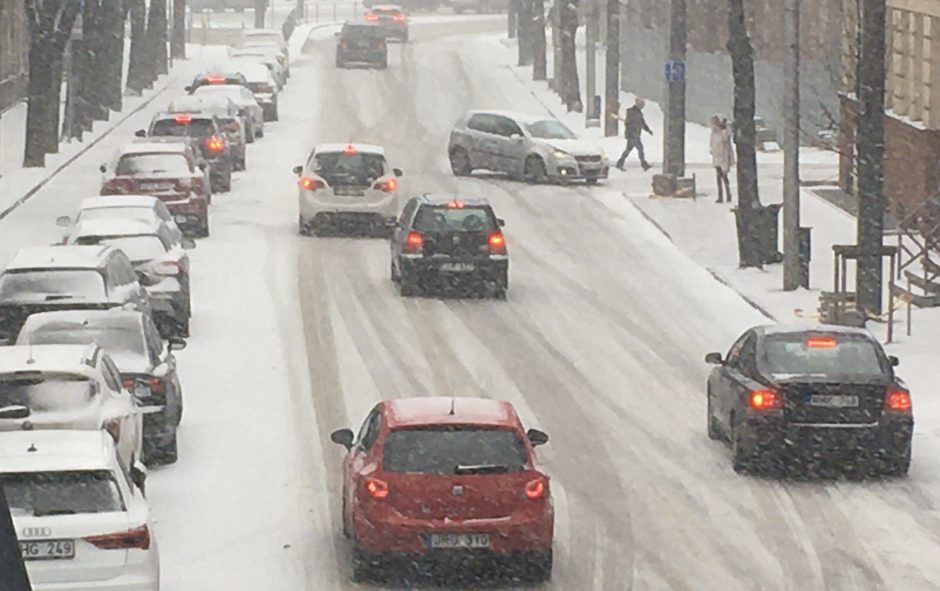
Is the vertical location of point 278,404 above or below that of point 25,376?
below

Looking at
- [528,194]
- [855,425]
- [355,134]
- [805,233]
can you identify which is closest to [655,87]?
[355,134]

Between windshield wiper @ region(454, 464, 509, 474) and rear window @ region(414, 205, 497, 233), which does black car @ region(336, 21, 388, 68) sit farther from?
windshield wiper @ region(454, 464, 509, 474)

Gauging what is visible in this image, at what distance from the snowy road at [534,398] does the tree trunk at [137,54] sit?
26.3 meters

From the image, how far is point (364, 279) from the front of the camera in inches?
1298

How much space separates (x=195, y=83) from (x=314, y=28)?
150 ft

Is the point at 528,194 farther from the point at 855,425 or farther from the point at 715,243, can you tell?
the point at 855,425

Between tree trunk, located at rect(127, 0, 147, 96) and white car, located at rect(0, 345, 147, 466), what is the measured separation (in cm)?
5387

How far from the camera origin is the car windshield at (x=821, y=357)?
19500 millimetres

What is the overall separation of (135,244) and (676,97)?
20549 millimetres

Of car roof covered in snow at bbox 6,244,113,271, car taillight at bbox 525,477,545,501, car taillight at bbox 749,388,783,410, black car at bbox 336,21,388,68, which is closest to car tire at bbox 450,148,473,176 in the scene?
car roof covered in snow at bbox 6,244,113,271

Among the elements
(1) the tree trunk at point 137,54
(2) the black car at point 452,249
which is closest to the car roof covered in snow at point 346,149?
(2) the black car at point 452,249

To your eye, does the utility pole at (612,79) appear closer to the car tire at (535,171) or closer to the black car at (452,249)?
the car tire at (535,171)

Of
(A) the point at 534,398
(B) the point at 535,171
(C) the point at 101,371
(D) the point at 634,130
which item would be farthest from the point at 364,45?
(C) the point at 101,371

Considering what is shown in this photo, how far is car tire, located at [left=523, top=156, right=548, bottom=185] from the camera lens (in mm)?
46938
